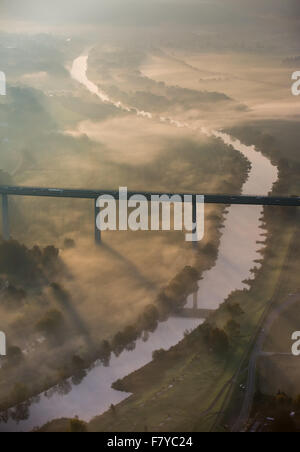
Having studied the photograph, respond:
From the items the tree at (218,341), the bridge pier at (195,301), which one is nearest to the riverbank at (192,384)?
the tree at (218,341)

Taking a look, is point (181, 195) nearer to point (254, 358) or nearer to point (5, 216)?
point (5, 216)

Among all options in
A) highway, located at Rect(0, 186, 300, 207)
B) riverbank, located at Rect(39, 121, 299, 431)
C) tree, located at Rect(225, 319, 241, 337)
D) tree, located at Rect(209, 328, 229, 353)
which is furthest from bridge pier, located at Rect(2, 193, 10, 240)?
tree, located at Rect(209, 328, 229, 353)

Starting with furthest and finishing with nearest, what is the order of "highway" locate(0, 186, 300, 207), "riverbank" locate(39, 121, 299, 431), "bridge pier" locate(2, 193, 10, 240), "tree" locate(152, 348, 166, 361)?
"bridge pier" locate(2, 193, 10, 240) → "highway" locate(0, 186, 300, 207) → "tree" locate(152, 348, 166, 361) → "riverbank" locate(39, 121, 299, 431)

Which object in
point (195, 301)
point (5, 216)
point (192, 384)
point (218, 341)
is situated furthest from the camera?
point (5, 216)

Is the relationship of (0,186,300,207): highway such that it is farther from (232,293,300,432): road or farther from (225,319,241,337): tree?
(225,319,241,337): tree

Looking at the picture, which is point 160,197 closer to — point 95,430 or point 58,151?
point 95,430

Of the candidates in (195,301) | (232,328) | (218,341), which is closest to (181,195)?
(195,301)

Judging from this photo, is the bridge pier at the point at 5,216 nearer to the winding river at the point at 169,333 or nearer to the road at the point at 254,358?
the winding river at the point at 169,333
